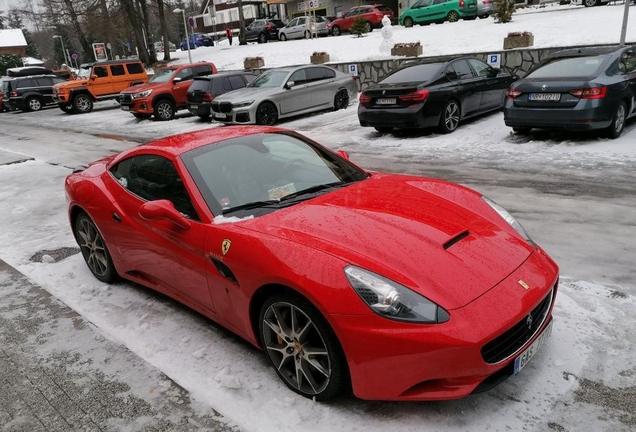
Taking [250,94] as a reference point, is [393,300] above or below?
above

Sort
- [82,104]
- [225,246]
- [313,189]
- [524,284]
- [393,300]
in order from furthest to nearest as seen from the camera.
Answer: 1. [82,104]
2. [313,189]
3. [225,246]
4. [524,284]
5. [393,300]

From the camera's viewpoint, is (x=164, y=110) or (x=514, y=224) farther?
(x=164, y=110)

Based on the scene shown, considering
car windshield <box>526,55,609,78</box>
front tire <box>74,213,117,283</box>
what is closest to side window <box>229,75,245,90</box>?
car windshield <box>526,55,609,78</box>

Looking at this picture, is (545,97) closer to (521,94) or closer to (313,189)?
(521,94)

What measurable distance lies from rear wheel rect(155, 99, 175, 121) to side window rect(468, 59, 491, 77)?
37.0 ft

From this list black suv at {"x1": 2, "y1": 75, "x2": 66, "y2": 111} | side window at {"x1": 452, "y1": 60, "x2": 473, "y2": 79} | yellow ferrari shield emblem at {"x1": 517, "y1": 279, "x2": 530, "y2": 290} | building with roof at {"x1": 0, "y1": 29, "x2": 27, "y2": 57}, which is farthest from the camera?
building with roof at {"x1": 0, "y1": 29, "x2": 27, "y2": 57}

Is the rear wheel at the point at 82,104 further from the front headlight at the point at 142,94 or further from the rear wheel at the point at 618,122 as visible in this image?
the rear wheel at the point at 618,122

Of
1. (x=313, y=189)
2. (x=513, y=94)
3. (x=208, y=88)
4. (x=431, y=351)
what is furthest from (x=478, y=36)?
(x=431, y=351)

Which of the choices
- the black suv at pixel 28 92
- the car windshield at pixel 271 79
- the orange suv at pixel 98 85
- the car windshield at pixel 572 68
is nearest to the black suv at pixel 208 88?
the car windshield at pixel 271 79

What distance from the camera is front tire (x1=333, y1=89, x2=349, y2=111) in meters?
16.2

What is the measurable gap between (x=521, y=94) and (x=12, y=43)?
97.5 metres

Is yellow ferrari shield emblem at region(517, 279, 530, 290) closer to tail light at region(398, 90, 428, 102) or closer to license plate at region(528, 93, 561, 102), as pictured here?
license plate at region(528, 93, 561, 102)

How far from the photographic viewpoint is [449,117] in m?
10.7

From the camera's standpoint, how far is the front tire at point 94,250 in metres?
4.48
